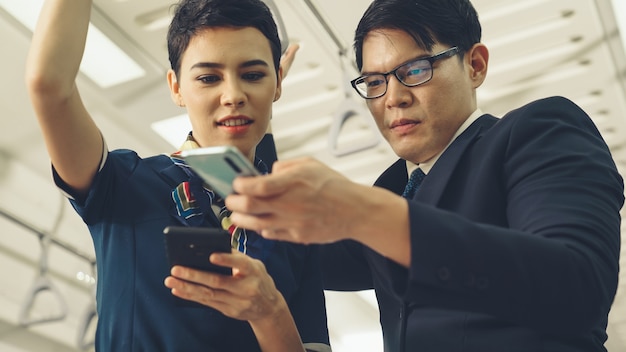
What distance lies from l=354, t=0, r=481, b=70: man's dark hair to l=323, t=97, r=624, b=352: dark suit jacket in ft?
0.65

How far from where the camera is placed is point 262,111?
5.67 feet

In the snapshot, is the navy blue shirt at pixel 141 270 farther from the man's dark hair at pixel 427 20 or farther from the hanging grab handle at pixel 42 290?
the hanging grab handle at pixel 42 290

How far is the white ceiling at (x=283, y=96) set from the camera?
14.0 ft

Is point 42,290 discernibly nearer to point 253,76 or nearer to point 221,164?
point 253,76

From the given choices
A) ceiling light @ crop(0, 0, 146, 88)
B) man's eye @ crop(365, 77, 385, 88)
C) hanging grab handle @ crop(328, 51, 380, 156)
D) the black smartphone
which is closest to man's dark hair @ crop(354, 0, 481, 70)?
man's eye @ crop(365, 77, 385, 88)

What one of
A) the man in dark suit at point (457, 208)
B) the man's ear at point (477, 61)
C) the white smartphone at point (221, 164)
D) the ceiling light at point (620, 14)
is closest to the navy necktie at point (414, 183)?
the man in dark suit at point (457, 208)

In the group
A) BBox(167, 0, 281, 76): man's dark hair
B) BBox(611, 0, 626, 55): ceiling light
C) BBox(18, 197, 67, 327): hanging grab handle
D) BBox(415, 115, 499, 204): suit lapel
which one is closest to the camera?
BBox(415, 115, 499, 204): suit lapel

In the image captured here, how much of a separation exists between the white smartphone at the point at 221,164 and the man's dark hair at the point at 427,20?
0.83 metres

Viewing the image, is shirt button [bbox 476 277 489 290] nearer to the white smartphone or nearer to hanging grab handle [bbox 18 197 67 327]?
the white smartphone

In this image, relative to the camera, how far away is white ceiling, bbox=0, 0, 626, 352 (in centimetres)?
427

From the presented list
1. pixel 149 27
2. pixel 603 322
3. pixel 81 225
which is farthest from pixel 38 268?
pixel 603 322

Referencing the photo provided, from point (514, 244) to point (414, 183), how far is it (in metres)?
0.65

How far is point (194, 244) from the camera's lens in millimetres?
1309

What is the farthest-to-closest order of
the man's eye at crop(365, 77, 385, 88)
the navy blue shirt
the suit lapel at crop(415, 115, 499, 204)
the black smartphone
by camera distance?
1. the man's eye at crop(365, 77, 385, 88)
2. the suit lapel at crop(415, 115, 499, 204)
3. the navy blue shirt
4. the black smartphone
